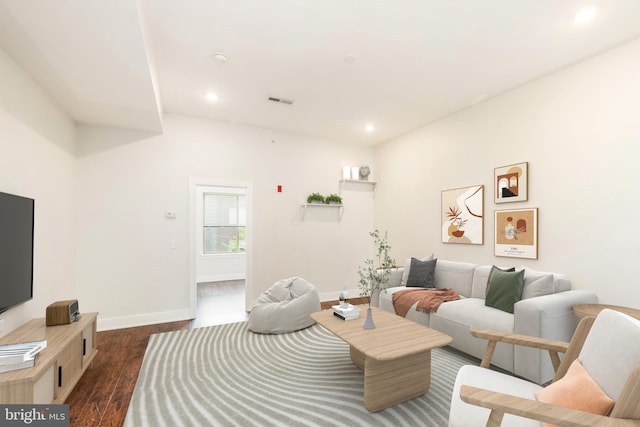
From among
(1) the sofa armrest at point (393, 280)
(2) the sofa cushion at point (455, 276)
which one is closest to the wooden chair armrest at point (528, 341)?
(2) the sofa cushion at point (455, 276)

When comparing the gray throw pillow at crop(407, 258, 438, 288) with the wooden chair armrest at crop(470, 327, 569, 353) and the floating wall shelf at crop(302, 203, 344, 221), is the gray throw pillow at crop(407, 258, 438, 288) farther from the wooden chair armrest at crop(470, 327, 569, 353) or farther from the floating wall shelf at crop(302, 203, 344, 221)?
the wooden chair armrest at crop(470, 327, 569, 353)

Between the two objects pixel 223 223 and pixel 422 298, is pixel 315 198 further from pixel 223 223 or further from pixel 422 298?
pixel 223 223

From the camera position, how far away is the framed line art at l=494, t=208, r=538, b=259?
332 centimetres

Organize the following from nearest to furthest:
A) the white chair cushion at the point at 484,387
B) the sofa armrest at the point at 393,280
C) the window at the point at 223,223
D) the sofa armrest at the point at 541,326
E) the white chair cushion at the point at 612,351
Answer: the white chair cushion at the point at 612,351, the white chair cushion at the point at 484,387, the sofa armrest at the point at 541,326, the sofa armrest at the point at 393,280, the window at the point at 223,223

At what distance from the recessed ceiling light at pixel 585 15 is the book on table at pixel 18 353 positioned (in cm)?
443

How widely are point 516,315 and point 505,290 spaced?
1.61 feet

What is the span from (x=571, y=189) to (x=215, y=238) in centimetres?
722

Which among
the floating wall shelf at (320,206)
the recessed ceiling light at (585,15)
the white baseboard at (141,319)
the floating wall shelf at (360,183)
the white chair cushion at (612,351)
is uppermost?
the recessed ceiling light at (585,15)

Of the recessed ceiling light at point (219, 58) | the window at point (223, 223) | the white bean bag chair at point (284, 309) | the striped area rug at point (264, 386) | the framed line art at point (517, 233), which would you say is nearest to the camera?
the striped area rug at point (264, 386)

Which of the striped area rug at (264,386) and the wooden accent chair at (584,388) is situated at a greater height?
the wooden accent chair at (584,388)

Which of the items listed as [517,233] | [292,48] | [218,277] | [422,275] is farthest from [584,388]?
[218,277]

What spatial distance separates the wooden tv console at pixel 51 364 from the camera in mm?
1653

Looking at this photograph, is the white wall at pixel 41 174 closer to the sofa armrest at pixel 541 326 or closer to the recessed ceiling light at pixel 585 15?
the sofa armrest at pixel 541 326

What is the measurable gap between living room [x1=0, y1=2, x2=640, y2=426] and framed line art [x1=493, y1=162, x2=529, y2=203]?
0.28ft
